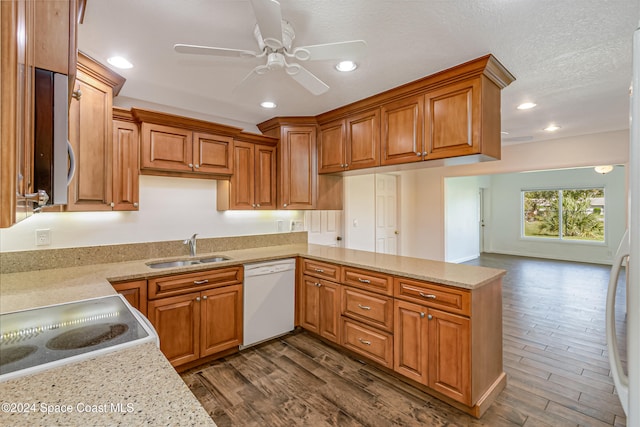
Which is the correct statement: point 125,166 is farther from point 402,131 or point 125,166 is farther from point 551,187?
point 551,187

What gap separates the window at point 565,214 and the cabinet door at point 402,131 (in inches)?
290

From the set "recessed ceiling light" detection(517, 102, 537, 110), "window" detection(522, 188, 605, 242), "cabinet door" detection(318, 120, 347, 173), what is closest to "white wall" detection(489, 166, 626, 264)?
"window" detection(522, 188, 605, 242)

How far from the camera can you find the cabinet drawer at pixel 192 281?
2.40 m

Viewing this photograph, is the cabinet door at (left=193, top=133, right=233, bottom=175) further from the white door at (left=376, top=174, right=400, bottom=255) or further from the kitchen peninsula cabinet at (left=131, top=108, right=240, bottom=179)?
the white door at (left=376, top=174, right=400, bottom=255)

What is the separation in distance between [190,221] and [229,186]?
56 cm

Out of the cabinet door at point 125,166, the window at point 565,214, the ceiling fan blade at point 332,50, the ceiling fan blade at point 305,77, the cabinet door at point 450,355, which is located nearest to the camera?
the ceiling fan blade at point 332,50

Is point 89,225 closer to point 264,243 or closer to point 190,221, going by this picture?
point 190,221

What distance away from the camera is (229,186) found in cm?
328

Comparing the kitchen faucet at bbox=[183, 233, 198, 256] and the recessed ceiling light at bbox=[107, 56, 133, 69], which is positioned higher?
the recessed ceiling light at bbox=[107, 56, 133, 69]

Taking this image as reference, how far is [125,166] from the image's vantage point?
262 centimetres

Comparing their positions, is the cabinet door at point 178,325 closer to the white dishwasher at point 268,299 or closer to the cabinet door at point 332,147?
the white dishwasher at point 268,299

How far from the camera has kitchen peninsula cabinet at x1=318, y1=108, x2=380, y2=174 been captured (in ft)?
9.76

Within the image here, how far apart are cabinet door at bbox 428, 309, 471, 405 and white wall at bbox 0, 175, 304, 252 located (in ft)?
7.59

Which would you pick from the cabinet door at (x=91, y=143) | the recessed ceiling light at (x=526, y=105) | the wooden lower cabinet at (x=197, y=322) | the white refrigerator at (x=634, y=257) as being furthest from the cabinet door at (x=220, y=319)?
the recessed ceiling light at (x=526, y=105)
